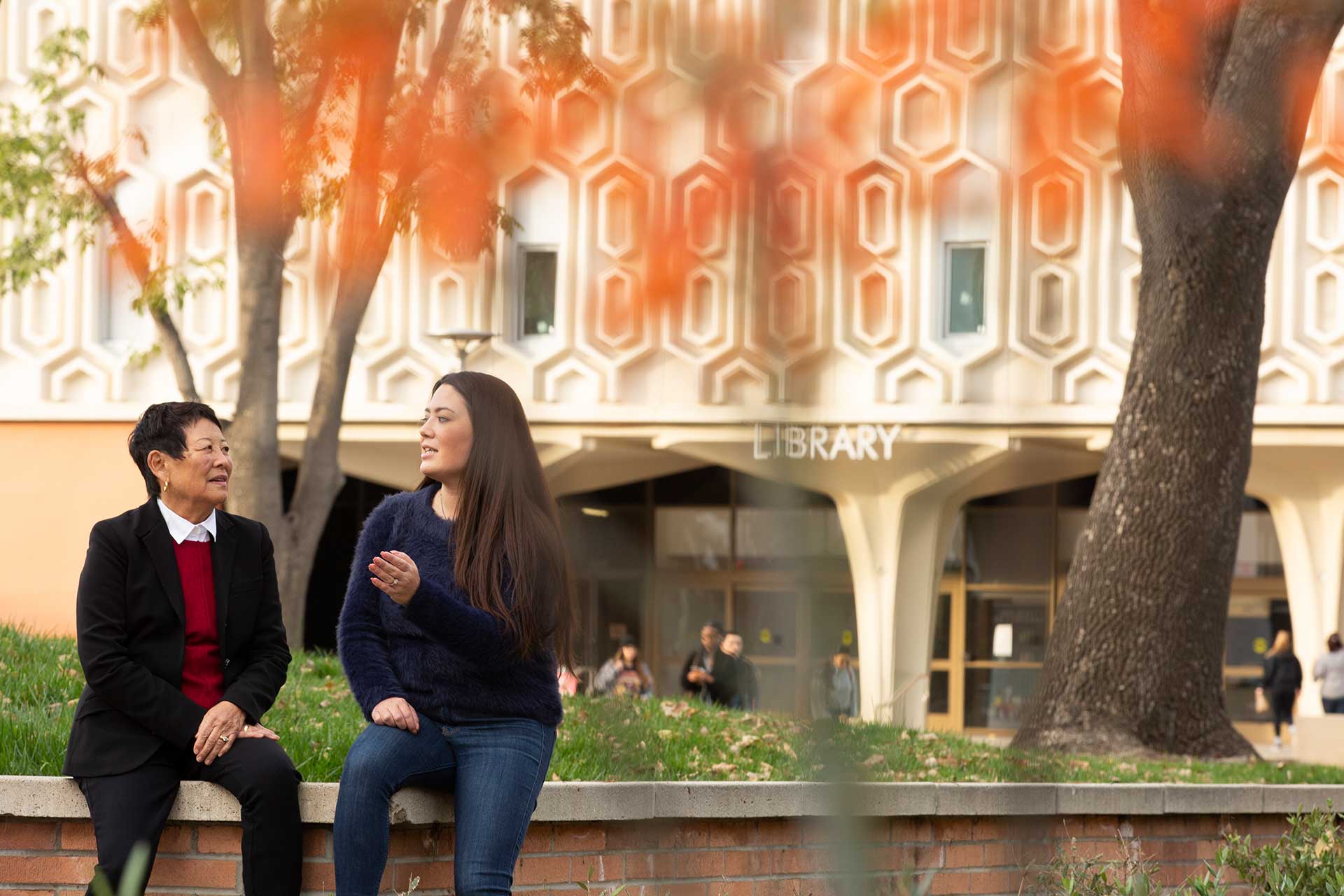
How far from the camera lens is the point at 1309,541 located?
2206 cm

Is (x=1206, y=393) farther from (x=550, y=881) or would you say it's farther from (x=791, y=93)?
(x=791, y=93)

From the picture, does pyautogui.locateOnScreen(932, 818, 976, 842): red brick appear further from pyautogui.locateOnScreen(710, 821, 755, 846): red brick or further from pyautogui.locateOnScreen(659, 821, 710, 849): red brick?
pyautogui.locateOnScreen(659, 821, 710, 849): red brick

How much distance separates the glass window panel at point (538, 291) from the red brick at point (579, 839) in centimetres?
327

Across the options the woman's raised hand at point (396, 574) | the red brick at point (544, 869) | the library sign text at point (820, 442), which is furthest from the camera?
the red brick at point (544, 869)

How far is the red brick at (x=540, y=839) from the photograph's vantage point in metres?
4.46

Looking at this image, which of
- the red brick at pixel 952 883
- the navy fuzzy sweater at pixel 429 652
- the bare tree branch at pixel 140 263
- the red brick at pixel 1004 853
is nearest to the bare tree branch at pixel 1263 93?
the red brick at pixel 1004 853

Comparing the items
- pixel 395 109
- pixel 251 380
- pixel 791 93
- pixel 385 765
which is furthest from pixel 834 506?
pixel 251 380

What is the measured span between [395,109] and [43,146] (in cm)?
953

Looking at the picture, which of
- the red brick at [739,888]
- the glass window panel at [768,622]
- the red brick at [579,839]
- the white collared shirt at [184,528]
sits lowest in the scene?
the red brick at [739,888]

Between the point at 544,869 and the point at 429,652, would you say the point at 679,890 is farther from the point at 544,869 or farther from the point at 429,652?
the point at 544,869

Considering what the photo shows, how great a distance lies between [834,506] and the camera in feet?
3.06

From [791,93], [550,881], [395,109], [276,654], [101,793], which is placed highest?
[395,109]

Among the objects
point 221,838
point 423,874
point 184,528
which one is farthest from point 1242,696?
point 184,528

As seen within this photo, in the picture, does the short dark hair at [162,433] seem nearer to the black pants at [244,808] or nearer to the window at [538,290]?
the black pants at [244,808]
